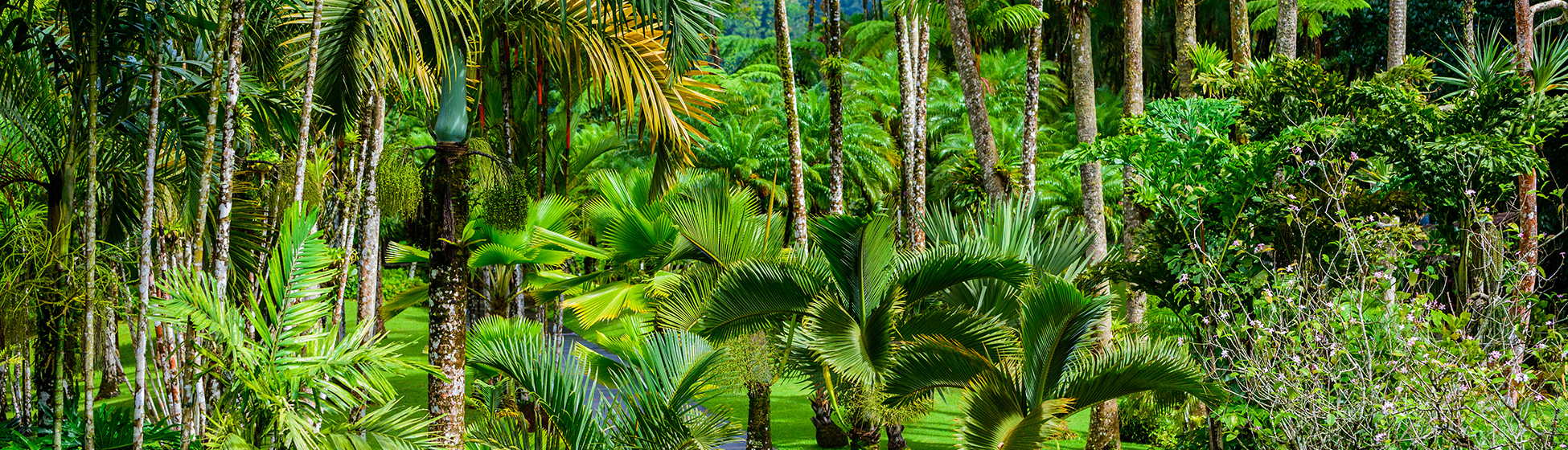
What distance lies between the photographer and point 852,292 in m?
7.40

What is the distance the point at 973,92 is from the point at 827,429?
149 inches

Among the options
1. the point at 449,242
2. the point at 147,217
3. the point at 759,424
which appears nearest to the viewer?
the point at 147,217

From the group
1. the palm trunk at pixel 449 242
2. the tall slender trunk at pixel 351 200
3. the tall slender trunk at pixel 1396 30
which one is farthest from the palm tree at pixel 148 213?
the tall slender trunk at pixel 1396 30

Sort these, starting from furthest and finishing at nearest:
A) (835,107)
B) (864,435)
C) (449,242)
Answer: (835,107) → (864,435) → (449,242)

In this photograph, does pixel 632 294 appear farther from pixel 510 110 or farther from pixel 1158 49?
pixel 1158 49

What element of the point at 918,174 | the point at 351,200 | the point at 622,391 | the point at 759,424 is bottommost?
the point at 759,424

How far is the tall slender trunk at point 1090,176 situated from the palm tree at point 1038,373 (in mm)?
3124

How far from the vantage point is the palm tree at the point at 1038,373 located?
6.32 metres

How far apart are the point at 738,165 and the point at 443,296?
441 inches

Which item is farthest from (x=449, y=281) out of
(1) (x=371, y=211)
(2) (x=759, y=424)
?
(2) (x=759, y=424)

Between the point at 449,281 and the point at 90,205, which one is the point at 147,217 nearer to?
the point at 90,205

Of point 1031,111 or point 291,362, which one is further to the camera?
point 1031,111

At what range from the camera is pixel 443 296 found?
7.76 metres

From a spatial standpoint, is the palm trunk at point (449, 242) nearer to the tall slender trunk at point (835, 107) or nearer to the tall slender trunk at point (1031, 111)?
the tall slender trunk at point (835, 107)
